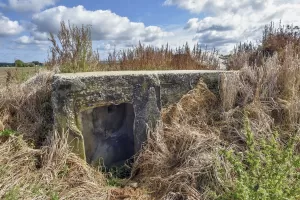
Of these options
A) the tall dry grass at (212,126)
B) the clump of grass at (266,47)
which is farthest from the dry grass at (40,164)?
the clump of grass at (266,47)

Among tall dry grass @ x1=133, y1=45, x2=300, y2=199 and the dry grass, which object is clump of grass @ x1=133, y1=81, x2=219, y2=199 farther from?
the dry grass

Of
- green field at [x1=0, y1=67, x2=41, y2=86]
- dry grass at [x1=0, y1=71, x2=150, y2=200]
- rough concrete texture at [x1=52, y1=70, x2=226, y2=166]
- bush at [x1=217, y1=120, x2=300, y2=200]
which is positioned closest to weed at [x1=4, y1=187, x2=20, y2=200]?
dry grass at [x1=0, y1=71, x2=150, y2=200]

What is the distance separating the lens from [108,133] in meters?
3.83

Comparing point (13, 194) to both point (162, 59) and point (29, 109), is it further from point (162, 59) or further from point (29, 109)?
point (162, 59)

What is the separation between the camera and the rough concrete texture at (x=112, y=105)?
132 inches

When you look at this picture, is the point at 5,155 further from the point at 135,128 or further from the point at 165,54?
the point at 165,54

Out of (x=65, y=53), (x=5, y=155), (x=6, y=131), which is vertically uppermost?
(x=65, y=53)

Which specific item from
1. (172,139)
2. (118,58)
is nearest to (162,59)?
(118,58)

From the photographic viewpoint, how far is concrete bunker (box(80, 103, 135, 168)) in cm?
366

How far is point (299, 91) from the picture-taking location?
399 cm

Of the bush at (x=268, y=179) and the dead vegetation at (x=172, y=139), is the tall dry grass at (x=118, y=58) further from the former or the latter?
the bush at (x=268, y=179)

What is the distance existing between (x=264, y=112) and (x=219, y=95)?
69 cm

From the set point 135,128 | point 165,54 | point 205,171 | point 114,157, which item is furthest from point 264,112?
point 165,54

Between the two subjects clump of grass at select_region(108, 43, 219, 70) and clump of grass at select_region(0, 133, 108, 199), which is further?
clump of grass at select_region(108, 43, 219, 70)
